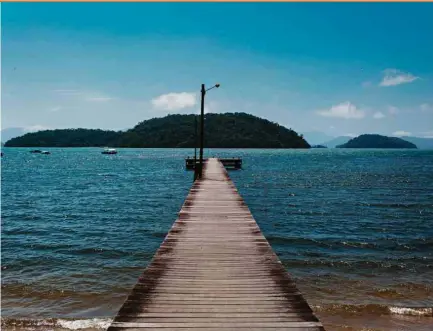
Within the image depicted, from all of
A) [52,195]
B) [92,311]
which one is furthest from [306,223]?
[52,195]

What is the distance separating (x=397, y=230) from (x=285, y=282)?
50.8ft

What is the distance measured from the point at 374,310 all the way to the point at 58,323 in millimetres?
8099

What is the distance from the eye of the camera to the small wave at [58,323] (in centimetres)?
859

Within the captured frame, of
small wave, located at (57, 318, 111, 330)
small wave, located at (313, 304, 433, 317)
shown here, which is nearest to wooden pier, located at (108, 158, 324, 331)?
small wave, located at (57, 318, 111, 330)

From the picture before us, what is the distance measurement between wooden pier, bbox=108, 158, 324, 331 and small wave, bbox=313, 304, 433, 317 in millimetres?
2623

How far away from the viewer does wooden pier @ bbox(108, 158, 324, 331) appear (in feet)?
17.1

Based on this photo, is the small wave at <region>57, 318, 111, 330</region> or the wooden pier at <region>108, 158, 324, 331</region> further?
the small wave at <region>57, 318, 111, 330</region>

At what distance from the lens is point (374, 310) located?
941 centimetres

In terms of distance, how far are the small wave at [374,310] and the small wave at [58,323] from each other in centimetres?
559

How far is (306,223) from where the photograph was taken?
21.1m

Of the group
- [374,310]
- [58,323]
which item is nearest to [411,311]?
[374,310]

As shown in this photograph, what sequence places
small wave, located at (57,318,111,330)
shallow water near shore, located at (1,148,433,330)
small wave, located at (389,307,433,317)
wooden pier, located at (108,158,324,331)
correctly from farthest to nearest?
shallow water near shore, located at (1,148,433,330) → small wave, located at (389,307,433,317) → small wave, located at (57,318,111,330) → wooden pier, located at (108,158,324,331)

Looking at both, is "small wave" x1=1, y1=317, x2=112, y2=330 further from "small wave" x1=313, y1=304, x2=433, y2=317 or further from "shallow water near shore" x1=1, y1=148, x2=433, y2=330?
"small wave" x1=313, y1=304, x2=433, y2=317

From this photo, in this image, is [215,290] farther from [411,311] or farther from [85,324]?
[411,311]
